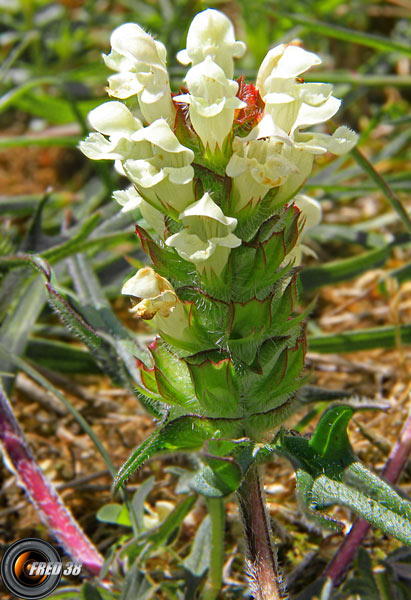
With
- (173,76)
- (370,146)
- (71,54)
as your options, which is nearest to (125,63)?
(173,76)

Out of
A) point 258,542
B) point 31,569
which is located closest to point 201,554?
point 258,542

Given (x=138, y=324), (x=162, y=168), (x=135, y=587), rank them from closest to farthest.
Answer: (x=162, y=168) → (x=135, y=587) → (x=138, y=324)

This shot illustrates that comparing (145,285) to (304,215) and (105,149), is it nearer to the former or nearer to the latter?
(105,149)

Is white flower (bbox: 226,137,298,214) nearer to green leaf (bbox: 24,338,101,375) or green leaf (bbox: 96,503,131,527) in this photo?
green leaf (bbox: 96,503,131,527)

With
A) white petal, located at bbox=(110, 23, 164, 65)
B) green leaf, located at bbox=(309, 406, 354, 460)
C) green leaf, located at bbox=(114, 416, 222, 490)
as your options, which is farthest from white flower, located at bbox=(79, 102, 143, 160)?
green leaf, located at bbox=(309, 406, 354, 460)

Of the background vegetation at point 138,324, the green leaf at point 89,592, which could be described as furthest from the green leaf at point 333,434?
the green leaf at point 89,592

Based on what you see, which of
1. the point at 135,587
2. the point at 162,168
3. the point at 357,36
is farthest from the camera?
the point at 357,36

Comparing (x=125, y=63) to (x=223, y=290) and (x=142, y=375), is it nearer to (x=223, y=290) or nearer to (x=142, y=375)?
(x=223, y=290)
